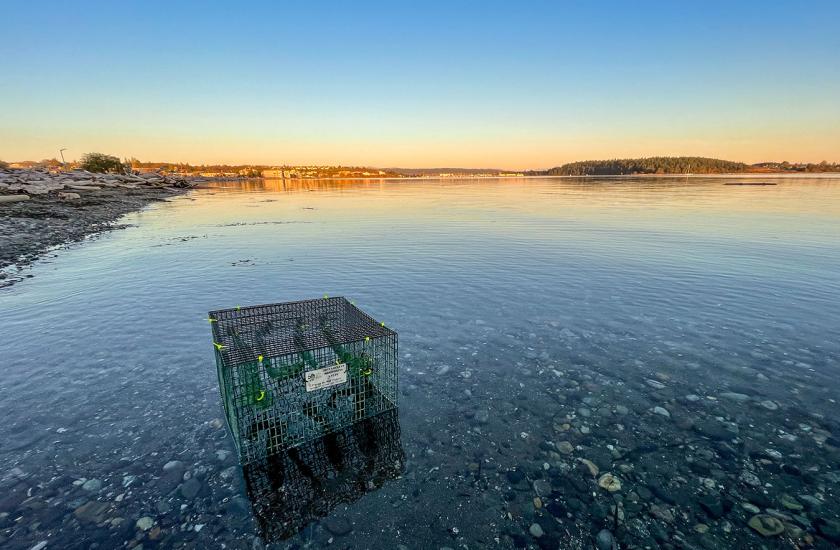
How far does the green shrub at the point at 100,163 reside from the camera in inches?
4217

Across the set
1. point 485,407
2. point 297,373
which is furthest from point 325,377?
point 485,407

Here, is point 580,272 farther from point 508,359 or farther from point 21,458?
point 21,458

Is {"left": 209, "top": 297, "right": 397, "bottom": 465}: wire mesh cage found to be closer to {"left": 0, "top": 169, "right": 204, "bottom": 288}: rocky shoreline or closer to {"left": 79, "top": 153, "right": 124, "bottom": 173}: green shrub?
{"left": 0, "top": 169, "right": 204, "bottom": 288}: rocky shoreline

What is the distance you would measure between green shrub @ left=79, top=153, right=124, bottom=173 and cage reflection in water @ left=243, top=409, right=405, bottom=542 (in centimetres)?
14089

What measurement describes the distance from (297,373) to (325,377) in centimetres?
82

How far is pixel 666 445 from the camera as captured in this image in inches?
220

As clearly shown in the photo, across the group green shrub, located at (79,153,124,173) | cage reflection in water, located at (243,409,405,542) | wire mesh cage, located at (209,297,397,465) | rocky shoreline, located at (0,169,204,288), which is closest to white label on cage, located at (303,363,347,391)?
wire mesh cage, located at (209,297,397,465)

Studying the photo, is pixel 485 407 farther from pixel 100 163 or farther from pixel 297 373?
Answer: pixel 100 163

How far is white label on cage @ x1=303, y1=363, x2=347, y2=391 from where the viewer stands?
16.3ft

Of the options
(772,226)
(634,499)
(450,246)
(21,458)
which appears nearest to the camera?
(634,499)

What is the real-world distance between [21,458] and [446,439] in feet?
20.5

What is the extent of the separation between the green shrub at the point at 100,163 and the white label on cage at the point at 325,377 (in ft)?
463

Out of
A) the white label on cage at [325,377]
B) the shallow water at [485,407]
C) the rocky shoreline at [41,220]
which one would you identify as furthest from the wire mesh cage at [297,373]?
the rocky shoreline at [41,220]

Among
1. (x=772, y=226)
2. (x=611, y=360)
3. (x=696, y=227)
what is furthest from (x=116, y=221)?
(x=772, y=226)
